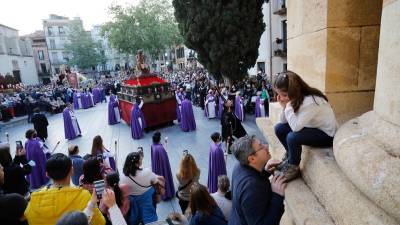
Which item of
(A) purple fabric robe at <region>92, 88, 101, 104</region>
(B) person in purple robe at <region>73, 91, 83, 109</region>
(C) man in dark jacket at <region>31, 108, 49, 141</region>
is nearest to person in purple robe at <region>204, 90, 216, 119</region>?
(C) man in dark jacket at <region>31, 108, 49, 141</region>

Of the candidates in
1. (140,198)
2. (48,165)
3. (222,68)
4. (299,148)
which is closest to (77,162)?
(140,198)

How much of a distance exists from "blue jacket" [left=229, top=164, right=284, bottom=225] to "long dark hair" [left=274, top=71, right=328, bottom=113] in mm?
697

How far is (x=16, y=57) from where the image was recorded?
3762 centimetres

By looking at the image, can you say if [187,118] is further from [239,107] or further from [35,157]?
[35,157]

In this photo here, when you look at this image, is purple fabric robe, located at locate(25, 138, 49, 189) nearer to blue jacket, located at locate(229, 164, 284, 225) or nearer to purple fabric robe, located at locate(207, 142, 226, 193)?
purple fabric robe, located at locate(207, 142, 226, 193)

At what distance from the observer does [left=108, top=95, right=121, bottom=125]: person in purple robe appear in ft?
49.4

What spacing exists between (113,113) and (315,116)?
13986 mm

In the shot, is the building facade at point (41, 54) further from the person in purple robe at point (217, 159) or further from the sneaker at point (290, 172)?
the sneaker at point (290, 172)

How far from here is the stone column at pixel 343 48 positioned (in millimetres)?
2615

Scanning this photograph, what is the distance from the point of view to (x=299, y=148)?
237cm

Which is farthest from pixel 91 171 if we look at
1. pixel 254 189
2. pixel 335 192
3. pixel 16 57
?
pixel 16 57

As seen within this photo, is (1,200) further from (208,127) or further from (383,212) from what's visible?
(208,127)

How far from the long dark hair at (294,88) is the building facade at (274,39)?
18.5 meters

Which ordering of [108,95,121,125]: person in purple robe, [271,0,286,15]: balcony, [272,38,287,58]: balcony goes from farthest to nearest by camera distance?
1. [272,38,287,58]: balcony
2. [271,0,286,15]: balcony
3. [108,95,121,125]: person in purple robe
